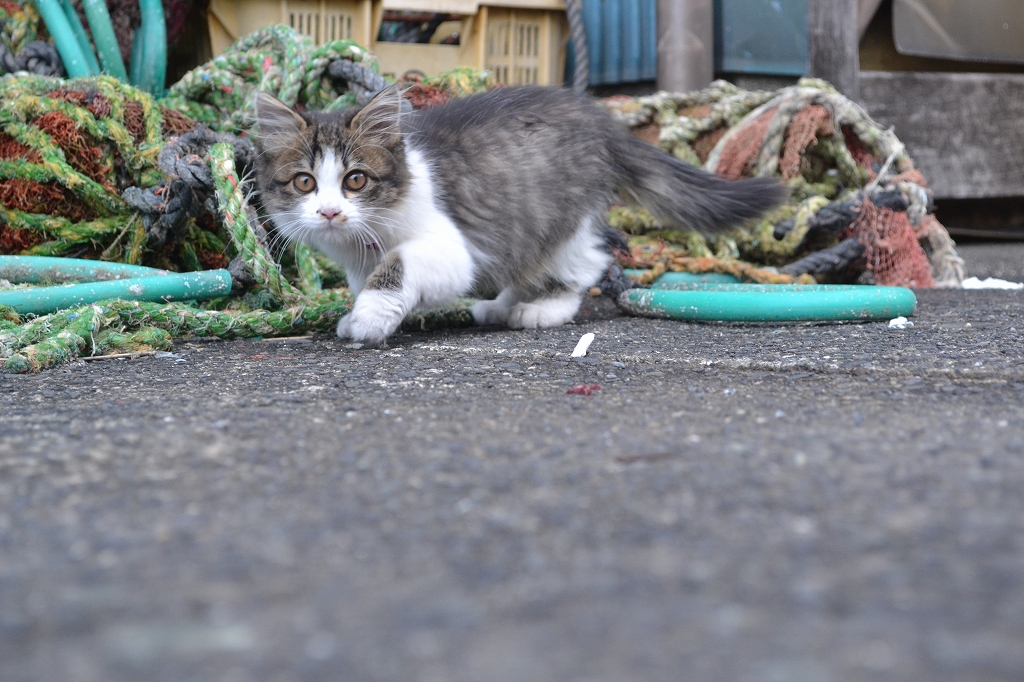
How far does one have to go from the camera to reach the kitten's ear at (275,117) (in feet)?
7.43

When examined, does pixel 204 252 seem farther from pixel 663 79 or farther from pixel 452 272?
pixel 663 79

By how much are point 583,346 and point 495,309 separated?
69 centimetres

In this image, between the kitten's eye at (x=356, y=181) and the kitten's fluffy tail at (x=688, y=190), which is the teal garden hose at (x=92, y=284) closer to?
the kitten's eye at (x=356, y=181)

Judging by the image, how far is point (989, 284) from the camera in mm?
3344

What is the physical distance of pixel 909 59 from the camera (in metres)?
4.85

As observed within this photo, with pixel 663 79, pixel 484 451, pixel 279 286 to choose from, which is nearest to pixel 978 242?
pixel 663 79

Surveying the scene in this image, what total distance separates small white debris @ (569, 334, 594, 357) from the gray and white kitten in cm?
36

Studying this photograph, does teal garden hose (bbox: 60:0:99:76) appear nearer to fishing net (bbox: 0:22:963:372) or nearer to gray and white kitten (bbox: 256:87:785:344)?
fishing net (bbox: 0:22:963:372)

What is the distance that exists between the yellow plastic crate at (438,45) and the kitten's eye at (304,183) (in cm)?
155

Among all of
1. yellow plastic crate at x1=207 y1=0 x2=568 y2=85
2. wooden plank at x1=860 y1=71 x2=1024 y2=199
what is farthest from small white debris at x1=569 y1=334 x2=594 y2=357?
wooden plank at x1=860 y1=71 x2=1024 y2=199

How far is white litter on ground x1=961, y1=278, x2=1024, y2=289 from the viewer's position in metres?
3.28

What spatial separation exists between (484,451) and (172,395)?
693 millimetres

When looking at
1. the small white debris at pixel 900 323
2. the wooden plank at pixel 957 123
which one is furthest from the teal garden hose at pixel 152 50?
the wooden plank at pixel 957 123

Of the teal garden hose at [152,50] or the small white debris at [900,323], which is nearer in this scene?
the small white debris at [900,323]
